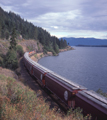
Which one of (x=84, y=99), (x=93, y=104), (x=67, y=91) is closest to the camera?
(x=93, y=104)

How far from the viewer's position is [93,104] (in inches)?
290

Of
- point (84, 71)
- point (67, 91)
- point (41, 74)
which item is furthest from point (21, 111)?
point (84, 71)

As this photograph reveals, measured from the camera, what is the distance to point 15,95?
24.9 ft

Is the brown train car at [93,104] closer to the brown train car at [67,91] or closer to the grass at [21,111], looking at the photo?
the brown train car at [67,91]

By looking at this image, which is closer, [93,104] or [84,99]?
[93,104]

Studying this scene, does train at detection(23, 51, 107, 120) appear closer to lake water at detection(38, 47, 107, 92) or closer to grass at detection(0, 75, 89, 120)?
grass at detection(0, 75, 89, 120)

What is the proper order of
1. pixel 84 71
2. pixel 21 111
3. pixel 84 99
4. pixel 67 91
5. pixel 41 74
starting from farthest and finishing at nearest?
1. pixel 84 71
2. pixel 41 74
3. pixel 67 91
4. pixel 84 99
5. pixel 21 111

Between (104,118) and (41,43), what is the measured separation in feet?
338

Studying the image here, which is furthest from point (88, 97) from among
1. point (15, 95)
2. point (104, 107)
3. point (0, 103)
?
point (0, 103)

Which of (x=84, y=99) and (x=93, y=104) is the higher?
(x=93, y=104)

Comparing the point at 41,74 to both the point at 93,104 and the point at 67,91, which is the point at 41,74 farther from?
the point at 93,104

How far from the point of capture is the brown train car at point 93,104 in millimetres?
6764

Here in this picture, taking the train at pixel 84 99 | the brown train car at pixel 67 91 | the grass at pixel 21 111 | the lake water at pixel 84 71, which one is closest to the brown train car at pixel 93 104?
the train at pixel 84 99

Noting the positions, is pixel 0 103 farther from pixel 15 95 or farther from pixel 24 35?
pixel 24 35
